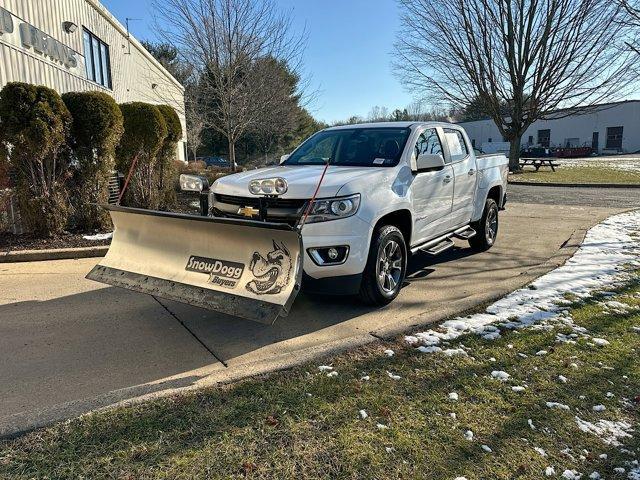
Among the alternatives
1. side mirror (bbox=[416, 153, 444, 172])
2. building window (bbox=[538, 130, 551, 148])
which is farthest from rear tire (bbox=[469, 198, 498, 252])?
building window (bbox=[538, 130, 551, 148])

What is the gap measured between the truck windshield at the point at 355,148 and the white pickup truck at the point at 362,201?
13mm

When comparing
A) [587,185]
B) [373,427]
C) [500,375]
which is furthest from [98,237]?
[587,185]

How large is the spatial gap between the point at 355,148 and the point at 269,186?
5.77 ft

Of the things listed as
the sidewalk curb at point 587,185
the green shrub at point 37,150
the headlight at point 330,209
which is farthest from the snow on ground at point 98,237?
the sidewalk curb at point 587,185

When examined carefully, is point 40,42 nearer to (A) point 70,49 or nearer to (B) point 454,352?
(A) point 70,49

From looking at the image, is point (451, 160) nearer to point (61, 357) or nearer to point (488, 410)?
point (488, 410)

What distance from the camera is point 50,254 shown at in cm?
680

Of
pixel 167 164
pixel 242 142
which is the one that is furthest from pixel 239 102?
pixel 242 142

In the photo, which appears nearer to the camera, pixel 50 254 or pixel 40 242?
pixel 50 254

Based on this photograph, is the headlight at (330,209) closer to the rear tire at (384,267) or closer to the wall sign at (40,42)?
the rear tire at (384,267)

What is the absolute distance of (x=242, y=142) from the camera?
4566cm

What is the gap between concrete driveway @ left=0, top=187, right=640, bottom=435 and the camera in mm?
3277

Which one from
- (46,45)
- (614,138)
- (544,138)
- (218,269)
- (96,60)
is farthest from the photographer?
(544,138)

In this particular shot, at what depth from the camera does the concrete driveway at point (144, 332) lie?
10.8 feet
